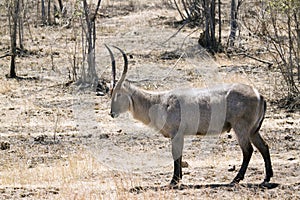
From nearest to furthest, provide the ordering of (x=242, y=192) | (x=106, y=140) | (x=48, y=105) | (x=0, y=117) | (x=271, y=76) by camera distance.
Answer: (x=242, y=192) < (x=106, y=140) < (x=0, y=117) < (x=48, y=105) < (x=271, y=76)

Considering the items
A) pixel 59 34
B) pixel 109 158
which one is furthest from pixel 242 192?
pixel 59 34

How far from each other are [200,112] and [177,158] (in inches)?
26.8

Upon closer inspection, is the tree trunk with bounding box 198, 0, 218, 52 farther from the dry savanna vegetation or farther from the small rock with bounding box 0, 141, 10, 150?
the small rock with bounding box 0, 141, 10, 150

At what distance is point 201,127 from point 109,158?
8.78 ft

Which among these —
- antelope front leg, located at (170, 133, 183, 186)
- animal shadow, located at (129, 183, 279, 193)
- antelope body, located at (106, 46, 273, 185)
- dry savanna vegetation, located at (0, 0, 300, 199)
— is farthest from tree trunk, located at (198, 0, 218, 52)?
animal shadow, located at (129, 183, 279, 193)

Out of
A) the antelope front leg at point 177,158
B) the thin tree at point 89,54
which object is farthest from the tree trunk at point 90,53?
the antelope front leg at point 177,158

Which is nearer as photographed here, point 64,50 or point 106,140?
point 106,140

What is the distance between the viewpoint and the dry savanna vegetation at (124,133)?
338 inches

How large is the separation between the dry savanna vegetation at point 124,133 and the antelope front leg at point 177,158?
0.18 metres

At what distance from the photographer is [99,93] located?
17250mm

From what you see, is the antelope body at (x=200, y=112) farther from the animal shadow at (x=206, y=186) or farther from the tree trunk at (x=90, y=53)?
the tree trunk at (x=90, y=53)

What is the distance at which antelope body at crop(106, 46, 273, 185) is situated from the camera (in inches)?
339

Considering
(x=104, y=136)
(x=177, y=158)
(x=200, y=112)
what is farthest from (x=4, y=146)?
(x=200, y=112)

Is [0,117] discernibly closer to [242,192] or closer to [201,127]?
[201,127]
